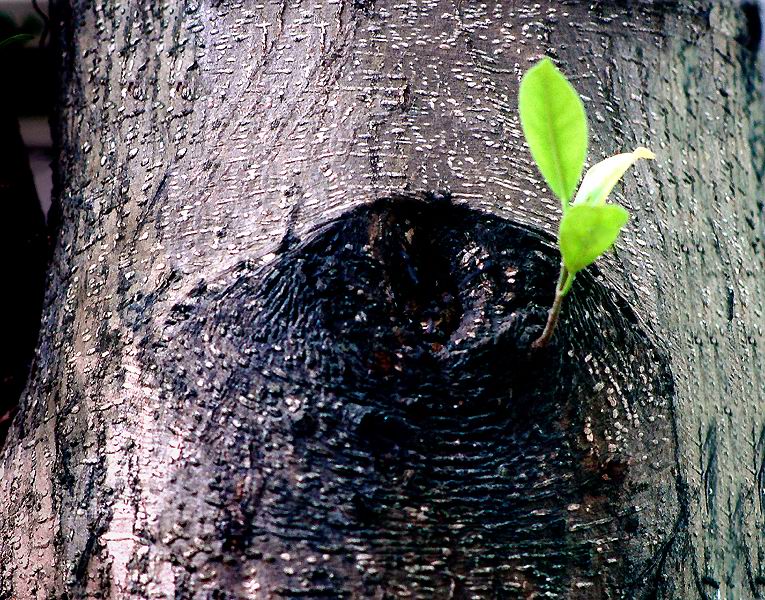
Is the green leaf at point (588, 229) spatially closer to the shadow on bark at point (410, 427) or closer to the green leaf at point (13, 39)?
the shadow on bark at point (410, 427)

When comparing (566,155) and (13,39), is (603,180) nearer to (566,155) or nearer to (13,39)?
(566,155)

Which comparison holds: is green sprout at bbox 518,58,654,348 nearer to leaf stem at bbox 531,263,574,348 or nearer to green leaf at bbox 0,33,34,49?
leaf stem at bbox 531,263,574,348

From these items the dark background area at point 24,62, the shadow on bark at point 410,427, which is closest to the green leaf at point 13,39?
the dark background area at point 24,62

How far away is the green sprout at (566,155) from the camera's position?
1.15 ft

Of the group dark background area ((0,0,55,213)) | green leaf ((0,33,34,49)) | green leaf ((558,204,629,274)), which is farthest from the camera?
dark background area ((0,0,55,213))

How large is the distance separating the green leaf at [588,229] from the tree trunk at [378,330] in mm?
69

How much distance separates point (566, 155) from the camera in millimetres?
370

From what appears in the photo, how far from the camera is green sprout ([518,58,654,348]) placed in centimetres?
35

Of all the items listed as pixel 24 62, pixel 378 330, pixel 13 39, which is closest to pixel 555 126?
pixel 378 330

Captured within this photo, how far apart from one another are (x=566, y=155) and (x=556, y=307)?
0.24 feet

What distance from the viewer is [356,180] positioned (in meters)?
0.46

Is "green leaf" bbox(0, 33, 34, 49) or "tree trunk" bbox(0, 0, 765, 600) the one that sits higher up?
"green leaf" bbox(0, 33, 34, 49)

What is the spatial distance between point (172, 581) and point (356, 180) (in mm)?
240

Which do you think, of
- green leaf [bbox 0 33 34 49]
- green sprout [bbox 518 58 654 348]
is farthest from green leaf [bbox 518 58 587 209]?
green leaf [bbox 0 33 34 49]
